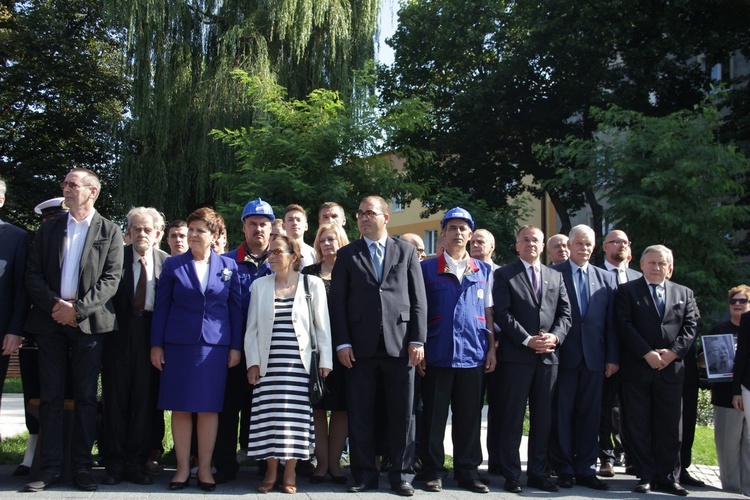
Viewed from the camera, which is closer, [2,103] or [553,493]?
[553,493]

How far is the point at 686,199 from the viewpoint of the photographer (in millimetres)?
15117

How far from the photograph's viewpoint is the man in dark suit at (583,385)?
667 centimetres

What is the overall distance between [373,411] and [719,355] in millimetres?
3112

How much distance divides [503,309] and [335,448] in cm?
178

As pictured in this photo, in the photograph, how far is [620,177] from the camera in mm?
16375

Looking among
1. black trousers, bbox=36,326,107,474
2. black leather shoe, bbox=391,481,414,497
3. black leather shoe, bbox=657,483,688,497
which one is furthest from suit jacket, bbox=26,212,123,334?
black leather shoe, bbox=657,483,688,497

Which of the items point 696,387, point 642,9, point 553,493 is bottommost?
point 553,493

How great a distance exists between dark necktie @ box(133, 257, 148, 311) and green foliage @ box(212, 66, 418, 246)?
21.8 ft

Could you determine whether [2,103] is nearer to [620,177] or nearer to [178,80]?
[178,80]

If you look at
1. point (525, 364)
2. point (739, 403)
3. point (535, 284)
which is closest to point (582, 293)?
point (535, 284)

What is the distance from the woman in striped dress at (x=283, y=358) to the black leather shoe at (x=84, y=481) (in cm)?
113

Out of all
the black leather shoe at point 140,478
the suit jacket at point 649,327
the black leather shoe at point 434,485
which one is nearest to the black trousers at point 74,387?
the black leather shoe at point 140,478

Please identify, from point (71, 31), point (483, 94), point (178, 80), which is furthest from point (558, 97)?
point (71, 31)

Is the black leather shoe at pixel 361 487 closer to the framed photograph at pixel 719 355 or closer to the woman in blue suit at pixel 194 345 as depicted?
the woman in blue suit at pixel 194 345
